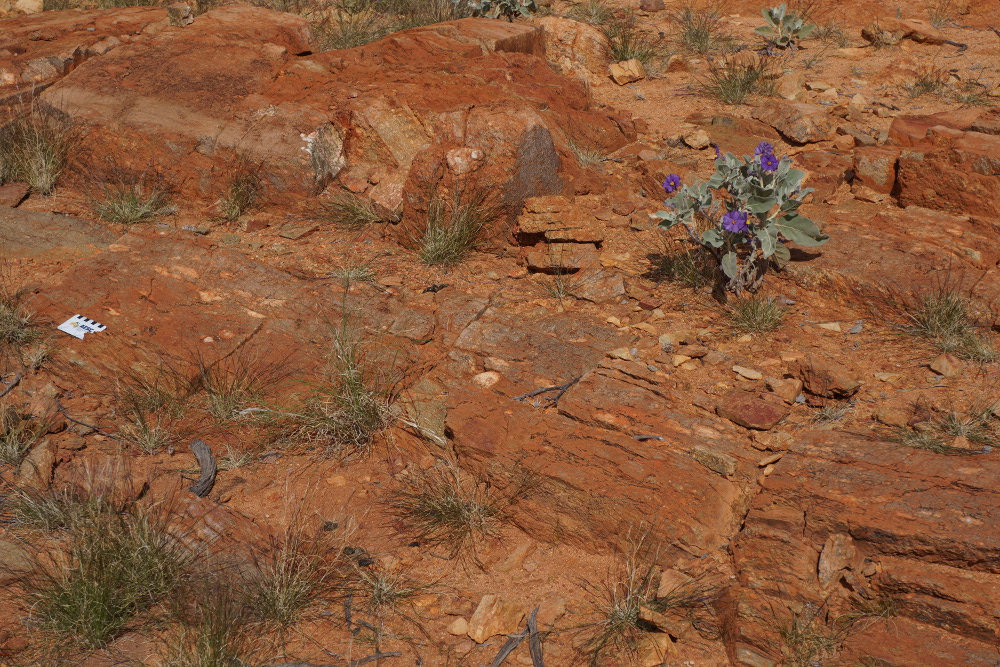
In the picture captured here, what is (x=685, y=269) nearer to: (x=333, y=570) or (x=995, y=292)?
(x=995, y=292)

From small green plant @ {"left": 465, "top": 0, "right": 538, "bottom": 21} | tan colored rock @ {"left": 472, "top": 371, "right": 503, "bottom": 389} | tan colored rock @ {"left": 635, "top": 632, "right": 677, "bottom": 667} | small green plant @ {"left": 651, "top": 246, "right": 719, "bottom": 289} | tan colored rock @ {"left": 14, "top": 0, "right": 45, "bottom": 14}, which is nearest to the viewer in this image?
tan colored rock @ {"left": 635, "top": 632, "right": 677, "bottom": 667}

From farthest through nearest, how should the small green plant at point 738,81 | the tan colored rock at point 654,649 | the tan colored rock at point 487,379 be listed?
the small green plant at point 738,81 → the tan colored rock at point 487,379 → the tan colored rock at point 654,649

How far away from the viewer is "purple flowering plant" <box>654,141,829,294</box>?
13.2 feet

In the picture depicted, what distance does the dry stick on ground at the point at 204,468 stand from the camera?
3.42m

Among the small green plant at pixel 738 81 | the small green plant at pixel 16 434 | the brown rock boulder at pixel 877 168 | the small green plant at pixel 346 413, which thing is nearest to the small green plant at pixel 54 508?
the small green plant at pixel 16 434

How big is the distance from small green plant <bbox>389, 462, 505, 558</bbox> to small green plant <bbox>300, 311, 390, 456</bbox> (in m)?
0.39

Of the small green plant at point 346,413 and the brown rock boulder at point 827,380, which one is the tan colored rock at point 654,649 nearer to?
the brown rock boulder at point 827,380

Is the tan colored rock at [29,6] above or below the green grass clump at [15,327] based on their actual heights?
above

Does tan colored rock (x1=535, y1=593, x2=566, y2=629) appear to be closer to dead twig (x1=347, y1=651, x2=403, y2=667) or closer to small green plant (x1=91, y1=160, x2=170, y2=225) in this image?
dead twig (x1=347, y1=651, x2=403, y2=667)

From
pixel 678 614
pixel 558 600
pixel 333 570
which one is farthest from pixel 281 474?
pixel 678 614

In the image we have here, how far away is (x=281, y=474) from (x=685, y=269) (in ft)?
7.26

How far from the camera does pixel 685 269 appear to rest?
4371mm

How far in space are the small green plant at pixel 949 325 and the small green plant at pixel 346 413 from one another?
2.37 meters

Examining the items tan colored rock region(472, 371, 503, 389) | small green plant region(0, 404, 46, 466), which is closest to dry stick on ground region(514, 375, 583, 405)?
tan colored rock region(472, 371, 503, 389)
